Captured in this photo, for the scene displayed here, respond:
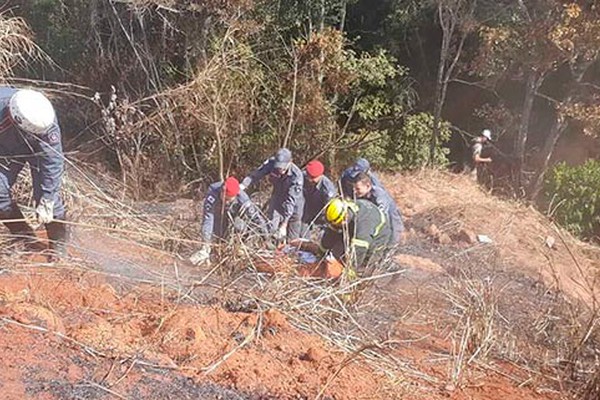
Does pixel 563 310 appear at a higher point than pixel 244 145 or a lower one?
higher

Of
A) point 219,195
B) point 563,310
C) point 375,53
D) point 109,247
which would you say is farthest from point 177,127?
point 563,310

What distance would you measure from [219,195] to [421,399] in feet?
14.0

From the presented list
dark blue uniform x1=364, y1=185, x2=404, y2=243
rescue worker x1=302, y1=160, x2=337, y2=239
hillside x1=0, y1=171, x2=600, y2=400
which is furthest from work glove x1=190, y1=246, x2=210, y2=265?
rescue worker x1=302, y1=160, x2=337, y2=239

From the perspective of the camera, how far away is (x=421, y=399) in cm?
462

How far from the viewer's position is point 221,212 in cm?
831

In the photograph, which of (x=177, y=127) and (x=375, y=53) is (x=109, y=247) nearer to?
(x=177, y=127)

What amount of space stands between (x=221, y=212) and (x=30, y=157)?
2.40 metres

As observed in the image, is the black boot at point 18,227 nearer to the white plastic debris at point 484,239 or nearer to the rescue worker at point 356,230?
the rescue worker at point 356,230

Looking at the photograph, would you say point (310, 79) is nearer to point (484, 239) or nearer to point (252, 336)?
point (484, 239)

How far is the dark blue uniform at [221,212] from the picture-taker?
8.06 metres

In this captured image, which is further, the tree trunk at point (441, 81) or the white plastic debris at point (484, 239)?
the tree trunk at point (441, 81)

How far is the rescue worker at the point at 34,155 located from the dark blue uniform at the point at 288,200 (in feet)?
10.2

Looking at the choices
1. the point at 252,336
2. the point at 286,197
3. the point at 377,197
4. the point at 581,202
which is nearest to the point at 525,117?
the point at 581,202

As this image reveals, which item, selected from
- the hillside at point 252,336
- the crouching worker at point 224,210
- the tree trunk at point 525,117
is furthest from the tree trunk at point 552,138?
the hillside at point 252,336
